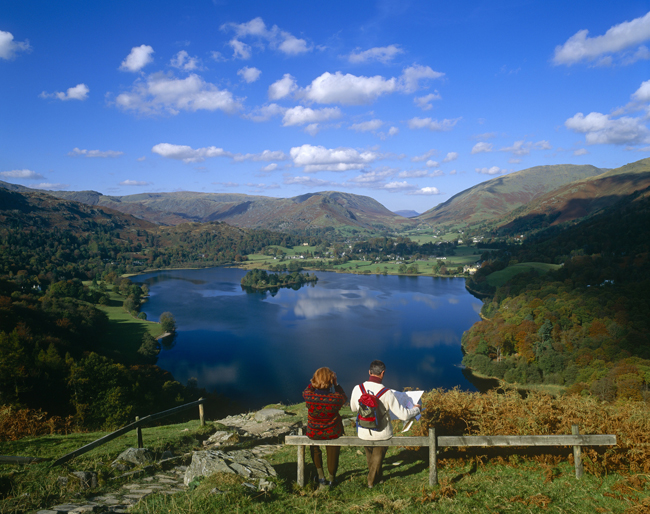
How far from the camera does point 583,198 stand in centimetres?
15788

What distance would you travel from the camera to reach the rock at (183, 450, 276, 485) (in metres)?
5.14

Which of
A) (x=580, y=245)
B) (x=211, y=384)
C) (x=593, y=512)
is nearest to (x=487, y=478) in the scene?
(x=593, y=512)

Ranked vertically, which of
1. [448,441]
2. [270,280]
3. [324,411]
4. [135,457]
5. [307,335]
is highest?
[324,411]

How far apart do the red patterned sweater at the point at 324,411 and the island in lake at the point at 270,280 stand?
85.8 meters

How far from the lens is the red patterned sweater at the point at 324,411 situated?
449 cm

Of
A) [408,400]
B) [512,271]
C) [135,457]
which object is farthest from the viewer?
[512,271]

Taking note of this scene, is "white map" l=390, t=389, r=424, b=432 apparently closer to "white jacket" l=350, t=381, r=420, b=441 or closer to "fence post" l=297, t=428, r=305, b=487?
"white jacket" l=350, t=381, r=420, b=441

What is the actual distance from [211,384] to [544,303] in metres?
39.8

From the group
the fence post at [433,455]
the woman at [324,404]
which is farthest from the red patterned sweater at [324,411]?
the fence post at [433,455]

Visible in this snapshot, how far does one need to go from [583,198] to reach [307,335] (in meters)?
162

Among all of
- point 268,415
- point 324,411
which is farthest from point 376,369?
point 268,415

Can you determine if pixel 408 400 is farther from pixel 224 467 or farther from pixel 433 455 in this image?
pixel 224 467

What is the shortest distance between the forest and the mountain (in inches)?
4047

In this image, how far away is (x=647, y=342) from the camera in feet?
102
